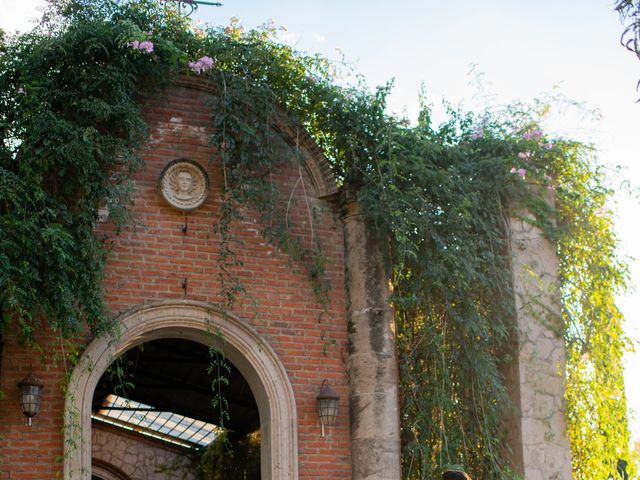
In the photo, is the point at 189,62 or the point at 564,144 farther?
the point at 564,144

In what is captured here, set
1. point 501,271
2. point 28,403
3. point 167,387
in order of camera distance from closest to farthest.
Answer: point 28,403, point 501,271, point 167,387

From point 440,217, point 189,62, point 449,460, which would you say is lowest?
point 449,460

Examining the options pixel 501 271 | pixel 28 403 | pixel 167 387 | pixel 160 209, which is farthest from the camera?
pixel 167 387

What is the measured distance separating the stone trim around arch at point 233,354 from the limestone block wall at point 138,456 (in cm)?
931

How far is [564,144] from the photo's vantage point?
34.4 feet

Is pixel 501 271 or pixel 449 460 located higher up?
pixel 501 271

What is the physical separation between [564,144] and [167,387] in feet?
22.4

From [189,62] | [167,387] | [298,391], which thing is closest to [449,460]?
[298,391]

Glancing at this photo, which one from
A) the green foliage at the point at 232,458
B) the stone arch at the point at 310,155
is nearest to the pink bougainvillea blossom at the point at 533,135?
the stone arch at the point at 310,155

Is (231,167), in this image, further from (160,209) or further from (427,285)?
(427,285)

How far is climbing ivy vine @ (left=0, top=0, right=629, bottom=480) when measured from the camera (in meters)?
8.75

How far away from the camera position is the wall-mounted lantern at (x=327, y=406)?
923cm

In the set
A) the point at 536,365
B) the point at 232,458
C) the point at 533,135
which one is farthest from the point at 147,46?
the point at 232,458

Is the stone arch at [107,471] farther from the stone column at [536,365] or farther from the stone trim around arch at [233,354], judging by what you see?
the stone column at [536,365]
